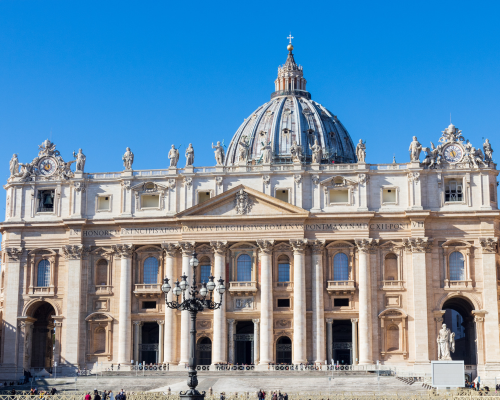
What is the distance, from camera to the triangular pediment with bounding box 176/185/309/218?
8412 centimetres

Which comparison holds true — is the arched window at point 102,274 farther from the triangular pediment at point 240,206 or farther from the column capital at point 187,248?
the triangular pediment at point 240,206

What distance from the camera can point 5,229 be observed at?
88562mm

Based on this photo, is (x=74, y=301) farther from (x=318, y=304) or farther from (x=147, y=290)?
(x=318, y=304)

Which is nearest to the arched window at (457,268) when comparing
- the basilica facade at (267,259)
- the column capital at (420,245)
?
the basilica facade at (267,259)

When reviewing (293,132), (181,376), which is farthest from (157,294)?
(293,132)

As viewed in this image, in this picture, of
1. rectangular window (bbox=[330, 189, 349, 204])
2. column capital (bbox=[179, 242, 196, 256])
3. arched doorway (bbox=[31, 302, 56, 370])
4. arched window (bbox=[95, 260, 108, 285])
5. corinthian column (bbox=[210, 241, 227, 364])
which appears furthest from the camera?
arched doorway (bbox=[31, 302, 56, 370])

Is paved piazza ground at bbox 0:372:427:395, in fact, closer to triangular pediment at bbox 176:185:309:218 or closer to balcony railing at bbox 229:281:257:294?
balcony railing at bbox 229:281:257:294

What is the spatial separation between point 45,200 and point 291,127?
46.0 meters

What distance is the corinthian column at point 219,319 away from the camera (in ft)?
271

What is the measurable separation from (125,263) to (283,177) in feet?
55.1

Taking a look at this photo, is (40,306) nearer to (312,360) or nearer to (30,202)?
(30,202)

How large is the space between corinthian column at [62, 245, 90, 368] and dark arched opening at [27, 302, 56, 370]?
5.98 m

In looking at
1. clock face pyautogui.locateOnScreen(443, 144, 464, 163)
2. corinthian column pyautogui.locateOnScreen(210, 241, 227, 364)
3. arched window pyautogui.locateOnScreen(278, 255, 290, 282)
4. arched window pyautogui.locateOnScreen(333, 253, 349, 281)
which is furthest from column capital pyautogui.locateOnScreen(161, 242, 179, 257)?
clock face pyautogui.locateOnScreen(443, 144, 464, 163)

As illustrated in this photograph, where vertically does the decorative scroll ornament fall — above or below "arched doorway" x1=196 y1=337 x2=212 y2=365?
above
